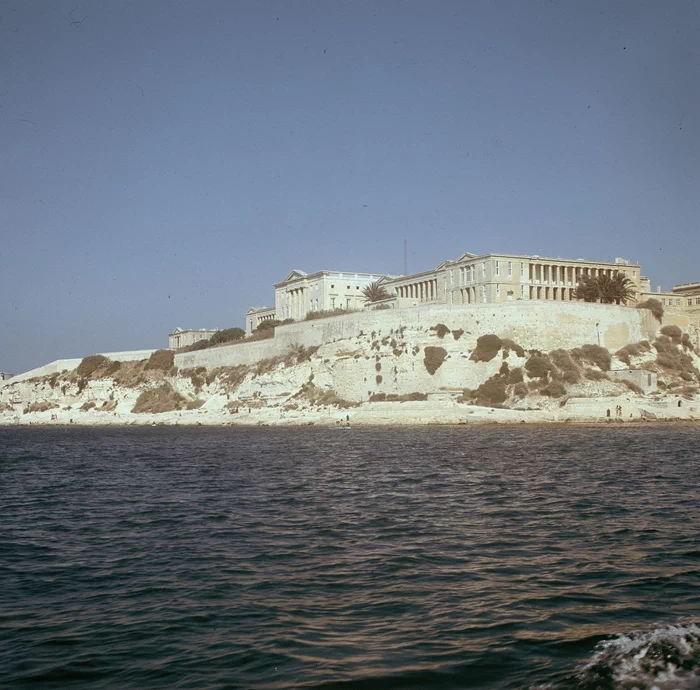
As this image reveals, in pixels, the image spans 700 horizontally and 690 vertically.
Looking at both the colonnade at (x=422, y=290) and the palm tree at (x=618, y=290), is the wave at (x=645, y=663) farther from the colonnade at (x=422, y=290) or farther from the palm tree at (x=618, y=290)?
the colonnade at (x=422, y=290)

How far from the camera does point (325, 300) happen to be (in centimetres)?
7925

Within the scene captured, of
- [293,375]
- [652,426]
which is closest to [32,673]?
[652,426]

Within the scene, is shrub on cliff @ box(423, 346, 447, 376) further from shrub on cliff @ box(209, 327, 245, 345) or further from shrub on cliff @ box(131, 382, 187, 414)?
shrub on cliff @ box(209, 327, 245, 345)

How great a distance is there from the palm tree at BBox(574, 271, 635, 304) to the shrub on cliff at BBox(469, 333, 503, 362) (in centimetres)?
1299

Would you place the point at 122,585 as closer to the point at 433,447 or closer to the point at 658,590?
the point at 658,590

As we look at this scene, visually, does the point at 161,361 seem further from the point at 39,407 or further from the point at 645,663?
the point at 645,663

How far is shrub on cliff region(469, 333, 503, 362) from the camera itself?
52.1 m

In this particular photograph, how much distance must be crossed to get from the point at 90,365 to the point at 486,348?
1778 inches

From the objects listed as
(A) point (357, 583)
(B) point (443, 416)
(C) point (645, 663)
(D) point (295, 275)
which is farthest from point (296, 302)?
(C) point (645, 663)

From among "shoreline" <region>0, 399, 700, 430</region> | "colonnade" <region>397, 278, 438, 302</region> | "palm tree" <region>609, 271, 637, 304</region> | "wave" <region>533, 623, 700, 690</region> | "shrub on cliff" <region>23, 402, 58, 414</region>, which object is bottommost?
"wave" <region>533, 623, 700, 690</region>

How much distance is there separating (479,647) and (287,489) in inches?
427

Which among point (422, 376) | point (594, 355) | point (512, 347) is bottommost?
point (422, 376)

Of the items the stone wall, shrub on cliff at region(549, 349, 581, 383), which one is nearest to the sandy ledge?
shrub on cliff at region(549, 349, 581, 383)

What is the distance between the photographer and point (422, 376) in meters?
53.0
